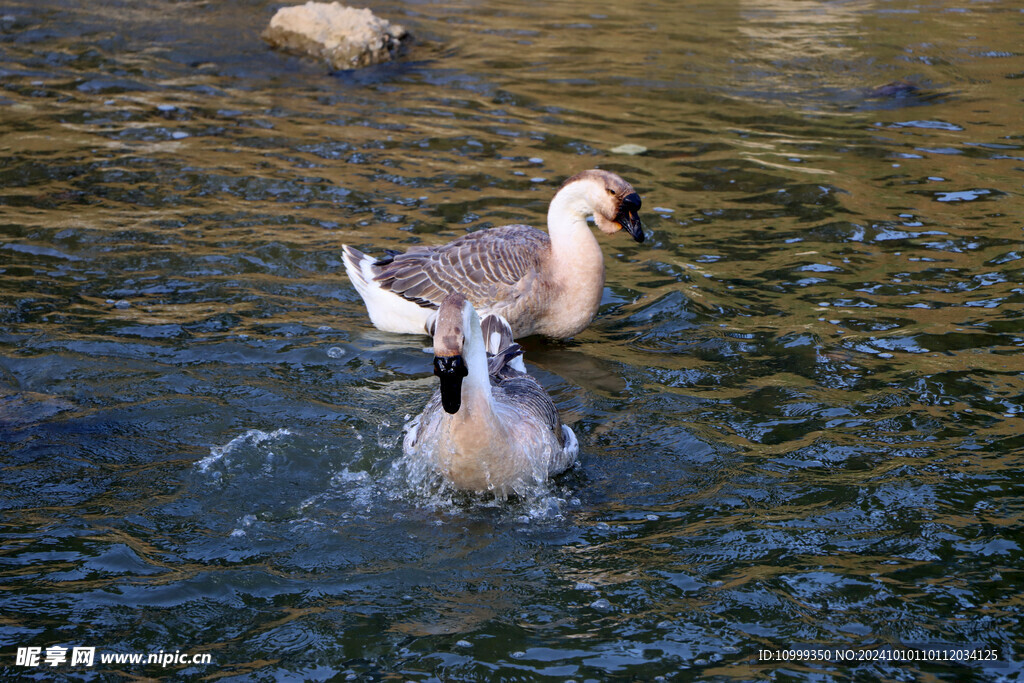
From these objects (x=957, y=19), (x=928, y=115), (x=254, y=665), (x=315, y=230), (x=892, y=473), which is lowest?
(x=254, y=665)

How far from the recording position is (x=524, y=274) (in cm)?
820

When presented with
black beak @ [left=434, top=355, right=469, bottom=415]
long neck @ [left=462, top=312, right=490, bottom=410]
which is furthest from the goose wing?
black beak @ [left=434, top=355, right=469, bottom=415]

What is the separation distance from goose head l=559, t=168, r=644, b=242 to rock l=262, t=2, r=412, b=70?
8346 mm

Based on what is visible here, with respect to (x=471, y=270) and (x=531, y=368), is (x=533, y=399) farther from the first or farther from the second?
(x=471, y=270)

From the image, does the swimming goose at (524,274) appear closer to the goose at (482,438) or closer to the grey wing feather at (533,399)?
the grey wing feather at (533,399)

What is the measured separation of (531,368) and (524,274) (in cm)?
86

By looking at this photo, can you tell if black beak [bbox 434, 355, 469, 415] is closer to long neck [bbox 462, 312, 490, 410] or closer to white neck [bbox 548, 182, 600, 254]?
long neck [bbox 462, 312, 490, 410]

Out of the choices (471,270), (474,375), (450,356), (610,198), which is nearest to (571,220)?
(610,198)

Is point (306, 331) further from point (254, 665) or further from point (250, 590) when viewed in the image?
point (254, 665)

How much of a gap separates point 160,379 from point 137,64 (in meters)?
9.92

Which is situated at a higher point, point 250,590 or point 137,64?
point 137,64

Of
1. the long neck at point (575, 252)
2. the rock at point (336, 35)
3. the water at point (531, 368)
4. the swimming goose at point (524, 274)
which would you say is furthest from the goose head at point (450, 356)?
the rock at point (336, 35)

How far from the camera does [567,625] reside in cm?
467

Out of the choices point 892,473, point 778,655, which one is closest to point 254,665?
point 778,655
